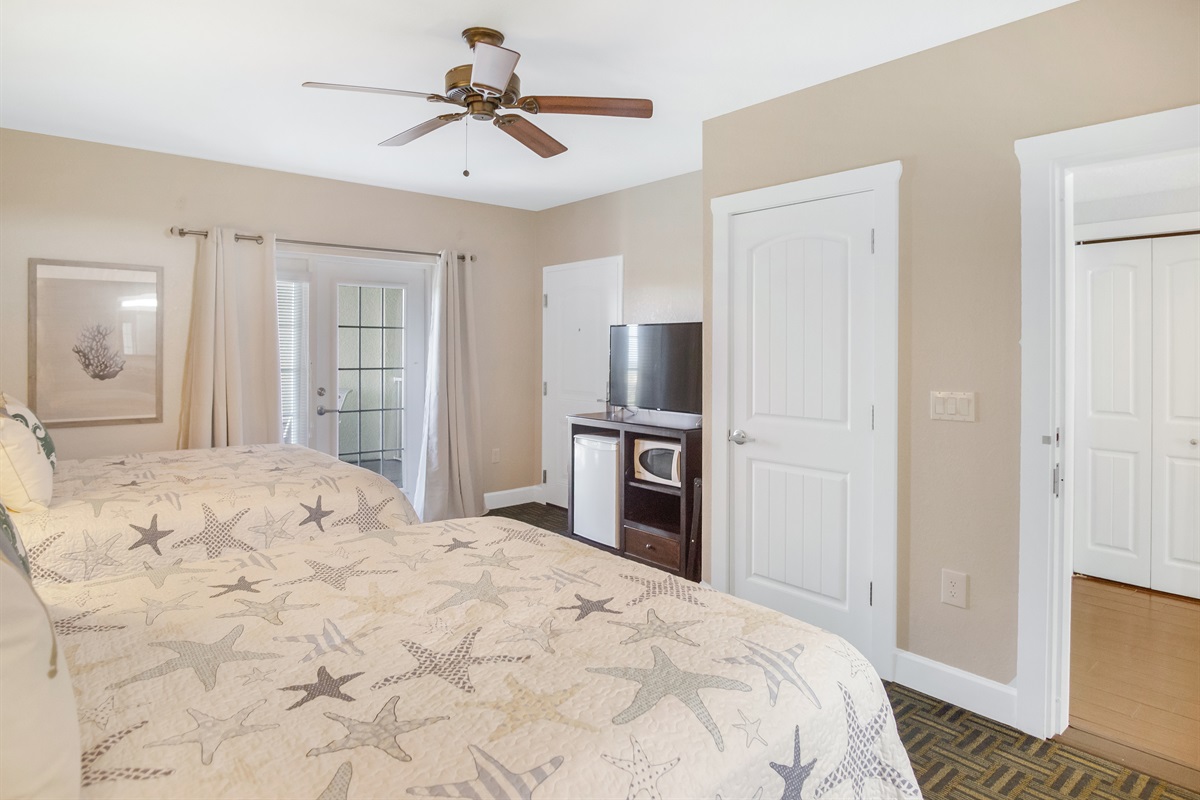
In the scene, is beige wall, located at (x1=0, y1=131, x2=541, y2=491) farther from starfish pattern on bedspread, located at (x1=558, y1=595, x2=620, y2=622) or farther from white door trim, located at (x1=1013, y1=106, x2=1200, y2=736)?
white door trim, located at (x1=1013, y1=106, x2=1200, y2=736)

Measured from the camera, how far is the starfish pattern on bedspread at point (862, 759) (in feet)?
4.07

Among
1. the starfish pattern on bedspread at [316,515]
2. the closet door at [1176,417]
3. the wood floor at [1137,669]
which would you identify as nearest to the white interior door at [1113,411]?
the closet door at [1176,417]

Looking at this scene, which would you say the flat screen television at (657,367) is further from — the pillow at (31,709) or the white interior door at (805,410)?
the pillow at (31,709)

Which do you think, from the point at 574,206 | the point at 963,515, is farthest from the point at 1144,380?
the point at 574,206

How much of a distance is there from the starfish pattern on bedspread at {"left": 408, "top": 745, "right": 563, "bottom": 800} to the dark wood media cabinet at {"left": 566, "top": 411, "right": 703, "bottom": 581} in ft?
9.63

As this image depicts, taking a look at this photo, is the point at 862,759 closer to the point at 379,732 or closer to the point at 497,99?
the point at 379,732

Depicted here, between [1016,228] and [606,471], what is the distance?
2.63 metres

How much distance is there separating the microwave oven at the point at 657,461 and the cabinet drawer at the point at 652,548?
0.33 meters

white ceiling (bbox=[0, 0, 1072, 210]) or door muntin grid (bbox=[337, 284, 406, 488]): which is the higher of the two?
white ceiling (bbox=[0, 0, 1072, 210])

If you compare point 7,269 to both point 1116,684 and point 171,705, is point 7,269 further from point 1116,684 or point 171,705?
point 1116,684

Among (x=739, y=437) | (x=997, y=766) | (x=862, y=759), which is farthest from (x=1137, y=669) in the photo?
(x=862, y=759)

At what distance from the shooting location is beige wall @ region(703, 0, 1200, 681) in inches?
87.7

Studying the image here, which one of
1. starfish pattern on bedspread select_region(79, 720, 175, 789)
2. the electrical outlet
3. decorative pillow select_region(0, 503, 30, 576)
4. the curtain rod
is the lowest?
the electrical outlet

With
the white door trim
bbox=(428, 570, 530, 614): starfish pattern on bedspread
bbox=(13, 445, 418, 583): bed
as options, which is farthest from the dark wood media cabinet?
bbox=(428, 570, 530, 614): starfish pattern on bedspread
